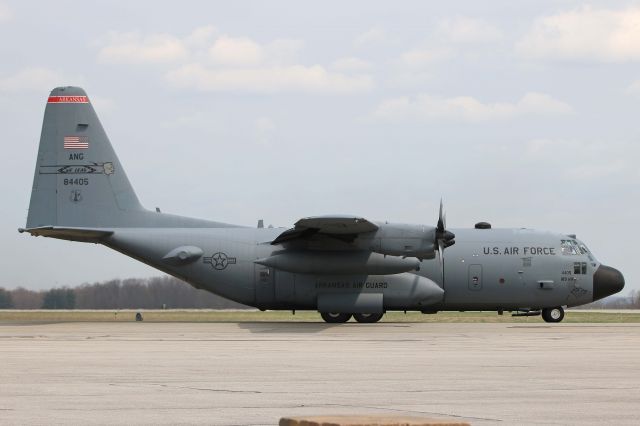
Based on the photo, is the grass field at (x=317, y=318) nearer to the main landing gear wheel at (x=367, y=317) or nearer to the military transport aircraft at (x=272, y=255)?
the military transport aircraft at (x=272, y=255)

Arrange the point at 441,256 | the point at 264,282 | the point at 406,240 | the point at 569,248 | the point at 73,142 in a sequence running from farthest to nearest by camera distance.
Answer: the point at 569,248 → the point at 73,142 → the point at 264,282 → the point at 441,256 → the point at 406,240

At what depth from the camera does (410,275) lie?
4125cm

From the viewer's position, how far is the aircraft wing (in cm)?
3717

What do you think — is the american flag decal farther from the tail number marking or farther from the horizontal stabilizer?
the horizontal stabilizer

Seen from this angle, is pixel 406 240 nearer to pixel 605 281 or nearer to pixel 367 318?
pixel 367 318

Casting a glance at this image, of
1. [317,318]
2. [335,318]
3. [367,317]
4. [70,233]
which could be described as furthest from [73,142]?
[317,318]

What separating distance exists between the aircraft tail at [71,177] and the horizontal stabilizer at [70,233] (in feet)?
1.57

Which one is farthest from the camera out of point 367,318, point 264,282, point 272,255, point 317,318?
point 317,318

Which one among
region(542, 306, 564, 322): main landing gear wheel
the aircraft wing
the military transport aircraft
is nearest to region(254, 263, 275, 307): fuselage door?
the military transport aircraft

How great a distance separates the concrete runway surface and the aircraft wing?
16.9ft

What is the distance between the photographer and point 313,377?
18.5m

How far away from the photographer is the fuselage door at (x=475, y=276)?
1642 inches

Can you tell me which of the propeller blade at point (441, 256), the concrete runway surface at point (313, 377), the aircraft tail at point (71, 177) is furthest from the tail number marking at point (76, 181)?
the propeller blade at point (441, 256)

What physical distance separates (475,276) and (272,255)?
317 inches
